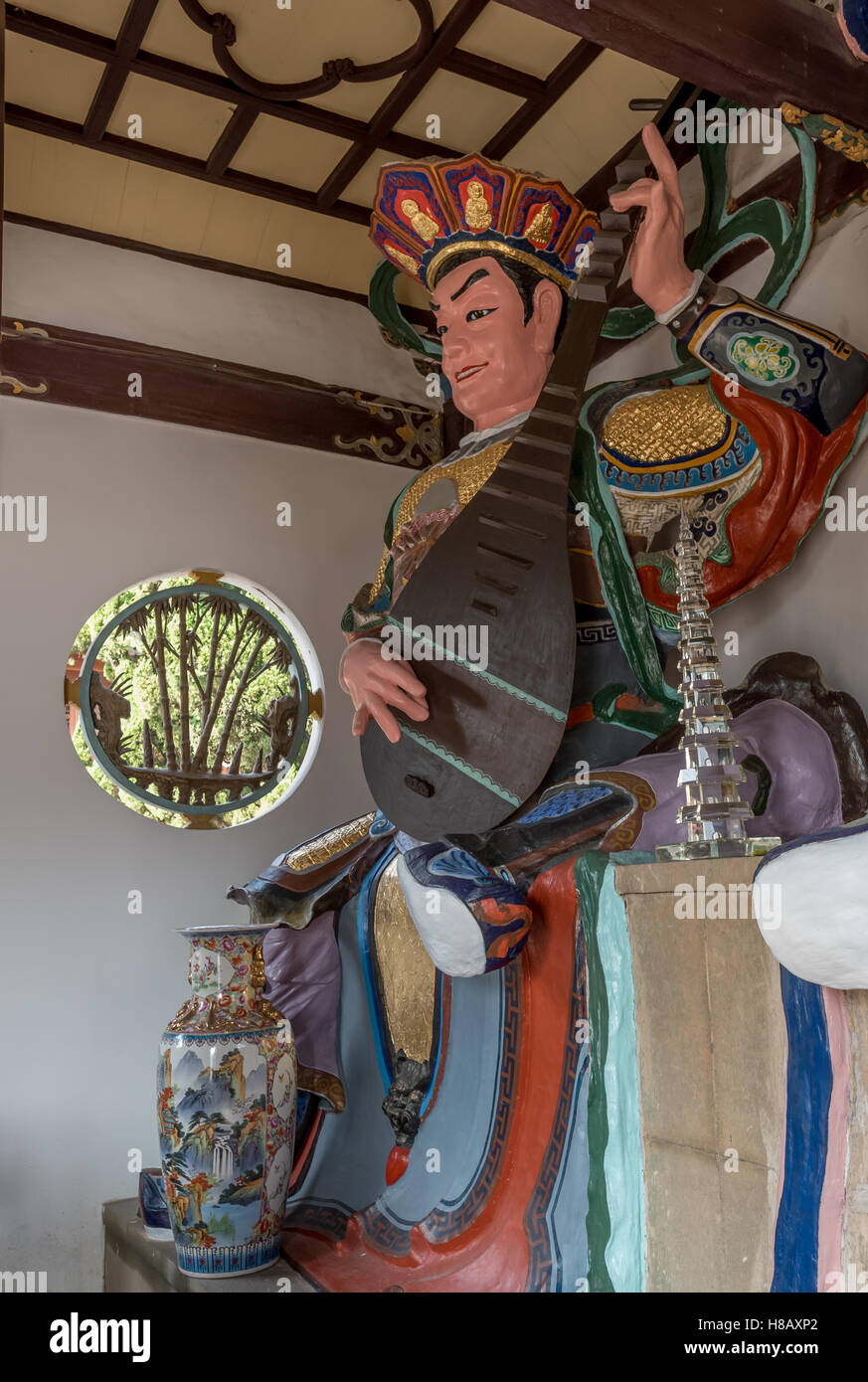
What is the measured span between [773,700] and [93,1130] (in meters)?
2.05

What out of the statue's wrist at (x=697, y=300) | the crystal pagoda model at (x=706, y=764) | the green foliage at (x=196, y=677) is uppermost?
the statue's wrist at (x=697, y=300)

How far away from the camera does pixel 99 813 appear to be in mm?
3018

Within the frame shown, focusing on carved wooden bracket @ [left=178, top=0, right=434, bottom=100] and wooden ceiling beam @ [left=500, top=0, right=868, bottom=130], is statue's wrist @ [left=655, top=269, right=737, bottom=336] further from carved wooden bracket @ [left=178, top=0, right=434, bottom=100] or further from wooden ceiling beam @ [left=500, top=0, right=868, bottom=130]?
carved wooden bracket @ [left=178, top=0, right=434, bottom=100]

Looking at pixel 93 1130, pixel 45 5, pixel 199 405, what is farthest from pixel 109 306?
pixel 93 1130

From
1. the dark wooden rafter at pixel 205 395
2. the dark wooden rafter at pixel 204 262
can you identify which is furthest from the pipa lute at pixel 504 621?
the dark wooden rafter at pixel 205 395

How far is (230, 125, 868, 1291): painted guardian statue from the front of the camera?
1.81m

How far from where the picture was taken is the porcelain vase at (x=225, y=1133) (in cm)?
204

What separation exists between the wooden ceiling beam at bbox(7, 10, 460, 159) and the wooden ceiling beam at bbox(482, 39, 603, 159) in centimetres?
14

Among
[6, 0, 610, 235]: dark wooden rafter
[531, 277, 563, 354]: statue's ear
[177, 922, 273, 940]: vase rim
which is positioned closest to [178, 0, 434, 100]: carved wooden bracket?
[6, 0, 610, 235]: dark wooden rafter

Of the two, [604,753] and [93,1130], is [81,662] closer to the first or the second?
[93,1130]

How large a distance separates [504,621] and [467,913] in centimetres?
51

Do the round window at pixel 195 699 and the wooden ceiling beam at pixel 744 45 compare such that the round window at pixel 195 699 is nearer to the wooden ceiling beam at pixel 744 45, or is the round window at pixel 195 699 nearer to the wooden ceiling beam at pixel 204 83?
the wooden ceiling beam at pixel 204 83

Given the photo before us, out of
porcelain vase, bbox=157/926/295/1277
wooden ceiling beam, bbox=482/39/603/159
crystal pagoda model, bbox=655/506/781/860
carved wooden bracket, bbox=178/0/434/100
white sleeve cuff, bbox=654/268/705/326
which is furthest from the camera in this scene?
wooden ceiling beam, bbox=482/39/603/159

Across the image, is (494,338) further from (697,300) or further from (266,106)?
(266,106)
